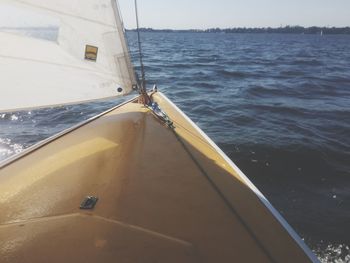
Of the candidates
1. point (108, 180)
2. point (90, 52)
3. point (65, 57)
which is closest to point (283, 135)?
point (90, 52)

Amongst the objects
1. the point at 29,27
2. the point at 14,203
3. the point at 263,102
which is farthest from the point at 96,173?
the point at 263,102

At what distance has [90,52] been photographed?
3158 millimetres

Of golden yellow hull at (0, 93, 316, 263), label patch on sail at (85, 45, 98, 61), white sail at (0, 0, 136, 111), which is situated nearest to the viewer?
golden yellow hull at (0, 93, 316, 263)

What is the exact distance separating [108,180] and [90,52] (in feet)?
4.65

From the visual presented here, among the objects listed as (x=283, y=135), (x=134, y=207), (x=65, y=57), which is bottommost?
(x=283, y=135)

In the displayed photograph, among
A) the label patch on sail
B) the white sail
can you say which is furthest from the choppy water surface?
the label patch on sail

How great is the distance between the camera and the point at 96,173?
2.52m

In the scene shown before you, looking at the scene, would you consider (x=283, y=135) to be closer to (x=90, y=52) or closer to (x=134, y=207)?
(x=90, y=52)

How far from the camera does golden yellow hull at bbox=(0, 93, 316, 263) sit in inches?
67.2

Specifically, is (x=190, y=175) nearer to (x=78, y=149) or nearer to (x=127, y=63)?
(x=78, y=149)

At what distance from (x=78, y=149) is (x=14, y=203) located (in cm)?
95

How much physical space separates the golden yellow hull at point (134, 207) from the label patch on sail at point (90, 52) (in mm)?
793

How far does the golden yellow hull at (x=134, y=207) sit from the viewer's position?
1708mm

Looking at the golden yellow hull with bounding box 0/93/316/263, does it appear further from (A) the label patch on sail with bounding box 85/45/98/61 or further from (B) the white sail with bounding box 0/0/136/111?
(A) the label patch on sail with bounding box 85/45/98/61
